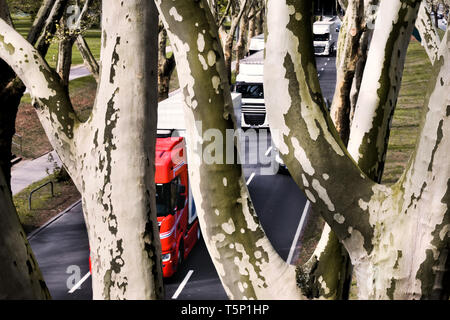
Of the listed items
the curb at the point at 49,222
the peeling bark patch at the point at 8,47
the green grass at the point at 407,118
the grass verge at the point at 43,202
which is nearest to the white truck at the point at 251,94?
the green grass at the point at 407,118

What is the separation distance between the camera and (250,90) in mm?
29656

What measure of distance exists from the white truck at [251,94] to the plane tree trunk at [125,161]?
24.9m

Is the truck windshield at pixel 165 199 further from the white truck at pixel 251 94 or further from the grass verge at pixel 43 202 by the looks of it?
the white truck at pixel 251 94

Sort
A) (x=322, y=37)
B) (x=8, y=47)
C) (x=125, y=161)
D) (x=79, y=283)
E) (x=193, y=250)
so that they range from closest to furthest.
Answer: (x=125, y=161) → (x=8, y=47) → (x=79, y=283) → (x=193, y=250) → (x=322, y=37)

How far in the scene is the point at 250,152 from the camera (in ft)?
85.7

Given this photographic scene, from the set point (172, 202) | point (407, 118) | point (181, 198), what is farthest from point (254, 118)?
point (172, 202)

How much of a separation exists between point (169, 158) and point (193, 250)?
9.56 ft

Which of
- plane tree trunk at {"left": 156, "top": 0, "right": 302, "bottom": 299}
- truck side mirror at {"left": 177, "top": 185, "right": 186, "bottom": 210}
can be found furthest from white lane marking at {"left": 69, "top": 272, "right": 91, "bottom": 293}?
plane tree trunk at {"left": 156, "top": 0, "right": 302, "bottom": 299}

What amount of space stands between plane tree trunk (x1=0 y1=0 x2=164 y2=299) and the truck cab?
912 cm

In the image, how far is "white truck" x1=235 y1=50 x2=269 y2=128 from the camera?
95.4ft

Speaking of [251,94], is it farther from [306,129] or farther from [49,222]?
[306,129]

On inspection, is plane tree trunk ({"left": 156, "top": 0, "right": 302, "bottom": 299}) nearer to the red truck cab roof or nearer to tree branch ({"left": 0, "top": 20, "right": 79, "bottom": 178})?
tree branch ({"left": 0, "top": 20, "right": 79, "bottom": 178})

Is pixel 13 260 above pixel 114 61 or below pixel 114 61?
below

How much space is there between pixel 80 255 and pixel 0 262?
12.9 meters
